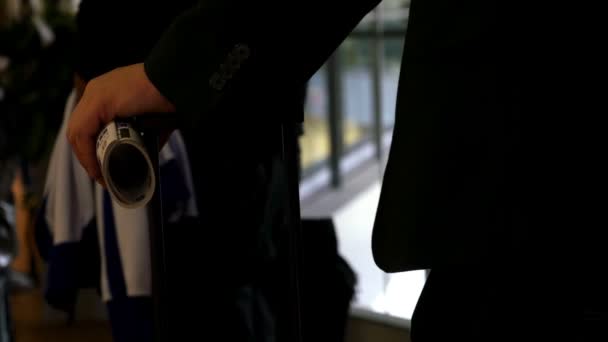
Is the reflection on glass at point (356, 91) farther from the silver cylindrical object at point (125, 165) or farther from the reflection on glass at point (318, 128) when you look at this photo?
the silver cylindrical object at point (125, 165)

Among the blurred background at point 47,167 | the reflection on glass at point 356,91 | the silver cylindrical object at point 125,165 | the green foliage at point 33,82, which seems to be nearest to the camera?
the silver cylindrical object at point 125,165

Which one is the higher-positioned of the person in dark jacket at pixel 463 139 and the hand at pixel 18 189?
the person in dark jacket at pixel 463 139

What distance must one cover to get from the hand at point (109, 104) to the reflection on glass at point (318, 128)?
163 inches

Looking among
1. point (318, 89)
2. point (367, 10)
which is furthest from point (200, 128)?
point (318, 89)

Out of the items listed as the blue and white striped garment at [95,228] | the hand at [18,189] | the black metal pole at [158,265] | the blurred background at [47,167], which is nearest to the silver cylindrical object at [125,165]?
the black metal pole at [158,265]

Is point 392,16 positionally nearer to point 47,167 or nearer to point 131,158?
point 47,167

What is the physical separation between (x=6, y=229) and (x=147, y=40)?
67 cm

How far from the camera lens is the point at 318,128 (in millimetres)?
5148

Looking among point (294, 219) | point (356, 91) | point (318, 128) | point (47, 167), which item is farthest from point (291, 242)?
point (356, 91)

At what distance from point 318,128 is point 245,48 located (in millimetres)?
4413

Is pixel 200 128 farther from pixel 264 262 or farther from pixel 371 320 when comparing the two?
pixel 371 320

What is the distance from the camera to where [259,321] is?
77.2 inches

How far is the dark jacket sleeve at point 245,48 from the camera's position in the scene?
73 cm

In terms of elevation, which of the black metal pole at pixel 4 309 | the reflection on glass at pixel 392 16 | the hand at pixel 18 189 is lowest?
the black metal pole at pixel 4 309
